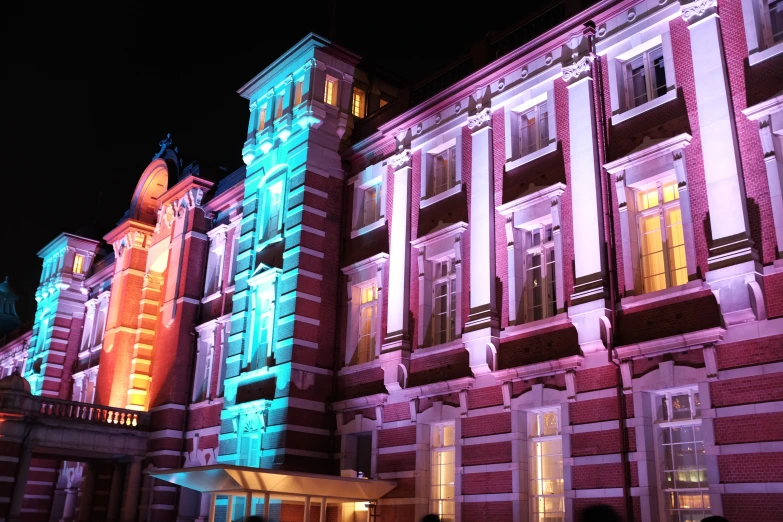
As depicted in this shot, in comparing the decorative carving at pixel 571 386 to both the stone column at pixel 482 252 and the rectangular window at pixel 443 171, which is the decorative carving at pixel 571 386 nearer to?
the stone column at pixel 482 252

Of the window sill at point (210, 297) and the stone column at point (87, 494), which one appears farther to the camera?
the stone column at point (87, 494)

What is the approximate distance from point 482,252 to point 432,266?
2.17 metres

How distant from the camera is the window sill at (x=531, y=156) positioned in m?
17.7

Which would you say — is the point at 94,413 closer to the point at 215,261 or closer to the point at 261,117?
the point at 215,261

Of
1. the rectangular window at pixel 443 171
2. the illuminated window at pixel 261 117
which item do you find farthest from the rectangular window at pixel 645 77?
the illuminated window at pixel 261 117

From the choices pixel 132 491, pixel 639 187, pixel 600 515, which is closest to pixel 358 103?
pixel 639 187

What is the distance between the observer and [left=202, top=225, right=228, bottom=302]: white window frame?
2805 cm

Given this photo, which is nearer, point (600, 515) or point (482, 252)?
point (600, 515)

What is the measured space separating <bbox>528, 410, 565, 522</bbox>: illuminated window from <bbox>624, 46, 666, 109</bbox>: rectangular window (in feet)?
22.8

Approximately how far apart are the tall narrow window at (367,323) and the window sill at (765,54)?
1093 cm

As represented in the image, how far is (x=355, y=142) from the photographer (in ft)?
77.8

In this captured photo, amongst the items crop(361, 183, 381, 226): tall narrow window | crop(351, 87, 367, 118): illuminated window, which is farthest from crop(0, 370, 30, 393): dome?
crop(351, 87, 367, 118): illuminated window

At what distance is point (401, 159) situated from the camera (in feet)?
70.5

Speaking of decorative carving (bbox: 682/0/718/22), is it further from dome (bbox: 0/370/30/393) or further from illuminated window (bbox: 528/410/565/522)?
dome (bbox: 0/370/30/393)
